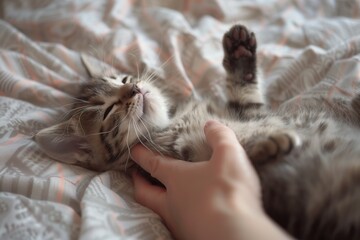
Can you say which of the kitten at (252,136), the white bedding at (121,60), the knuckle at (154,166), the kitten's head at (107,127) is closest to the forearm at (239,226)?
the kitten at (252,136)

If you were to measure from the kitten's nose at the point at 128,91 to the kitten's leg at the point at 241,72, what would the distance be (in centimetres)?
45

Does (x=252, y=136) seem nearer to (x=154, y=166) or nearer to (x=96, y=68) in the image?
(x=154, y=166)

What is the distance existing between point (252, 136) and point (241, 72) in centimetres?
51

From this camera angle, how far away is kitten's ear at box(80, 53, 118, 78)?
65.7 inches

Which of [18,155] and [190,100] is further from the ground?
[190,100]

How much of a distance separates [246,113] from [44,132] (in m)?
0.81

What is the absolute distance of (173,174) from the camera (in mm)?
1081

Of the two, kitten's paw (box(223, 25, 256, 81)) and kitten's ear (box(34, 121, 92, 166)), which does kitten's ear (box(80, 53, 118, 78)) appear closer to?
kitten's ear (box(34, 121, 92, 166))

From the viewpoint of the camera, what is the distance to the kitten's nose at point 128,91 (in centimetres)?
137

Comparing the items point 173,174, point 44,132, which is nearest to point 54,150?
point 44,132

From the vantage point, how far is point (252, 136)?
1165mm

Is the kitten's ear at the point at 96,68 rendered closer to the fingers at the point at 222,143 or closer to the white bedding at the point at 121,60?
the white bedding at the point at 121,60

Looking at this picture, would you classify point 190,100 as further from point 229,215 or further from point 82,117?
point 229,215

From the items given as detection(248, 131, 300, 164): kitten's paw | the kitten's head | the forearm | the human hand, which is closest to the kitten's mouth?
the kitten's head
